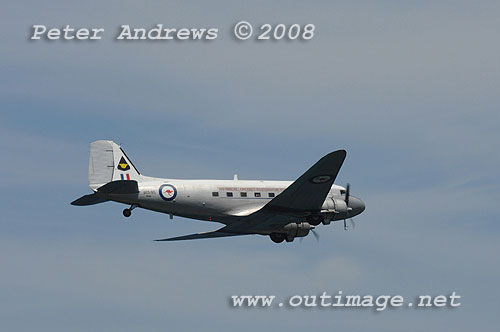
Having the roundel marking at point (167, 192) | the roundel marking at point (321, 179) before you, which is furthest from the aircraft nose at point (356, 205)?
the roundel marking at point (167, 192)

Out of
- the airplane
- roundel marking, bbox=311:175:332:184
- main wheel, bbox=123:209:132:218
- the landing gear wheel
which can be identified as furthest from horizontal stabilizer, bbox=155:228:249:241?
roundel marking, bbox=311:175:332:184

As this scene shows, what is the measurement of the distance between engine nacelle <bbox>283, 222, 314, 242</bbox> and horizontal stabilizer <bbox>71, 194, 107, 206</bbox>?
1234cm

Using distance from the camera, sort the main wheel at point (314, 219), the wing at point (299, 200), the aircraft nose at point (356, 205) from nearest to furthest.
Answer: the wing at point (299, 200) → the main wheel at point (314, 219) → the aircraft nose at point (356, 205)

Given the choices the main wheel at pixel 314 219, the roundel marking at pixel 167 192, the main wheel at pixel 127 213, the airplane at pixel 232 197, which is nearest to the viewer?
the airplane at pixel 232 197

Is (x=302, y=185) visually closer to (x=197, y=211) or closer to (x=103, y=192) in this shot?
(x=197, y=211)

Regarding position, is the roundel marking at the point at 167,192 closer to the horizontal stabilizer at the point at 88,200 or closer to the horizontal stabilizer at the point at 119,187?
the horizontal stabilizer at the point at 119,187

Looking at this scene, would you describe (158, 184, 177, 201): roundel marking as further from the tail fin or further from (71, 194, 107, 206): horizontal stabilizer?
(71, 194, 107, 206): horizontal stabilizer

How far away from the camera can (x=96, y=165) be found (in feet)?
211

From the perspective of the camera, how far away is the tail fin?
2516 inches

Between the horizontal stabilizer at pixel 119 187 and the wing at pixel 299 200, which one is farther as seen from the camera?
the horizontal stabilizer at pixel 119 187

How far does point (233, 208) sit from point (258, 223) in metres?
2.23

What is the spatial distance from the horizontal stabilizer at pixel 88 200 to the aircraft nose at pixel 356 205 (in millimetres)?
16443

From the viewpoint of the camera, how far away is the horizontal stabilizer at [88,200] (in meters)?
62.6

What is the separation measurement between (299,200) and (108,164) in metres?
12.3
